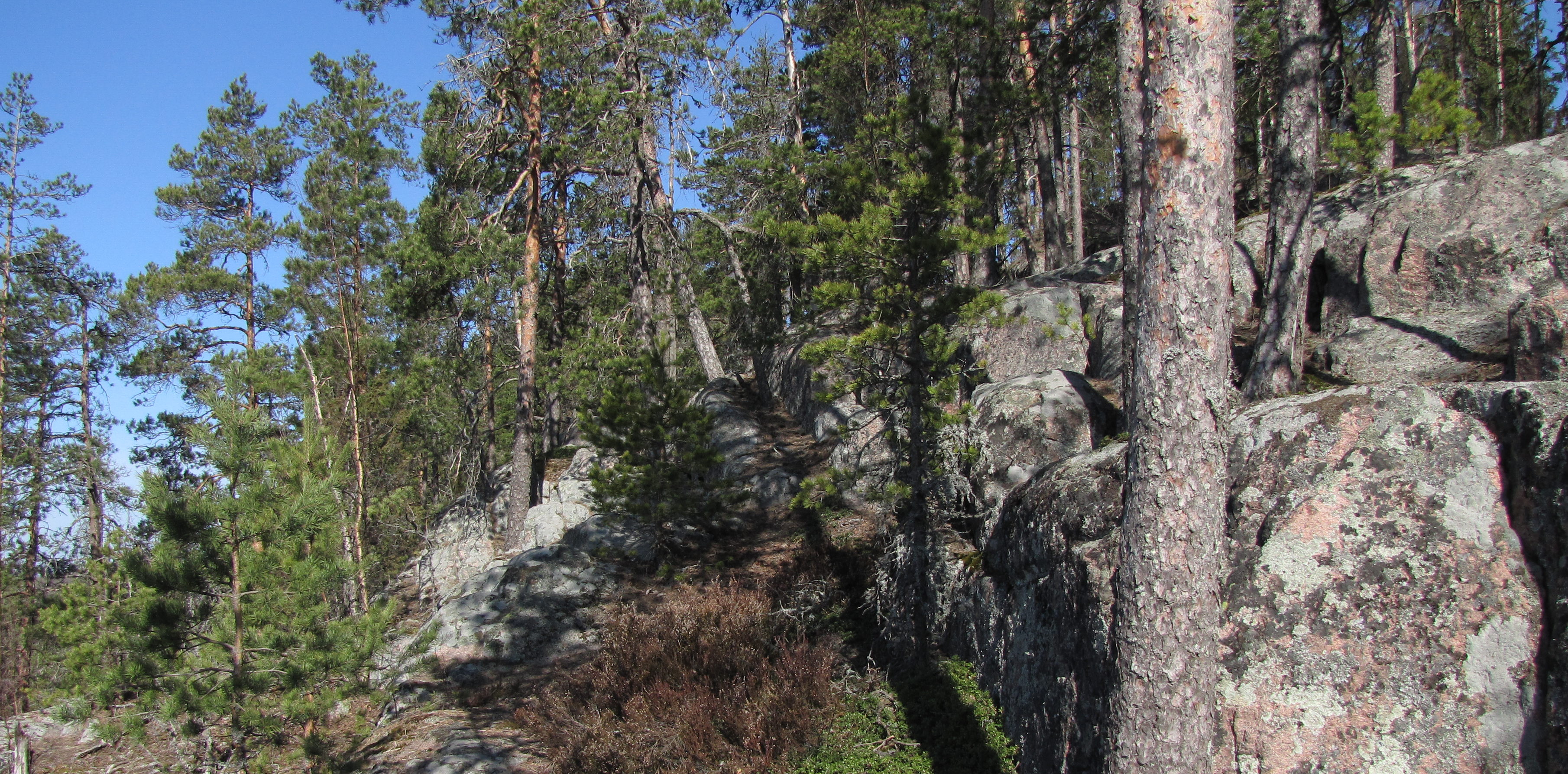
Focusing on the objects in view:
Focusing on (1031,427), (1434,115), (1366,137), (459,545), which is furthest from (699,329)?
(1434,115)

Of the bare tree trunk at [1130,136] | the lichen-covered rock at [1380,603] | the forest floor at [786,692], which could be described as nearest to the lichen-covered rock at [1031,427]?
the bare tree trunk at [1130,136]

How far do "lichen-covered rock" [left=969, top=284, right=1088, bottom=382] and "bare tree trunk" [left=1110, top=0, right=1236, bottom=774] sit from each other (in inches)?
255

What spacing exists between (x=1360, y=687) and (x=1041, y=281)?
345 inches

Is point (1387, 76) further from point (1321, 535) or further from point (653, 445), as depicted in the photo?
point (653, 445)

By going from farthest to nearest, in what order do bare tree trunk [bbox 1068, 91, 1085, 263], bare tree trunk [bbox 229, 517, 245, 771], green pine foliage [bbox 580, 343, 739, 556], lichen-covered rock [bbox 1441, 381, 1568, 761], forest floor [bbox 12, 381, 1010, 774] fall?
bare tree trunk [bbox 1068, 91, 1085, 263] < green pine foliage [bbox 580, 343, 739, 556] < forest floor [bbox 12, 381, 1010, 774] < bare tree trunk [bbox 229, 517, 245, 771] < lichen-covered rock [bbox 1441, 381, 1568, 761]

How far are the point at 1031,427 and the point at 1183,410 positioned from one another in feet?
13.6

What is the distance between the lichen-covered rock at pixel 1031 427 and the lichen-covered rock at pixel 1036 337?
6.70ft

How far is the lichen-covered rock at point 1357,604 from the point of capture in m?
3.67

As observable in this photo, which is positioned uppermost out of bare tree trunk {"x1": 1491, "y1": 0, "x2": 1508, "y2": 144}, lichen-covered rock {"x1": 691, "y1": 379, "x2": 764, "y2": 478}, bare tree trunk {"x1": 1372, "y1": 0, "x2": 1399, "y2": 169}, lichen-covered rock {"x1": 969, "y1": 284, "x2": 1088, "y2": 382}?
bare tree trunk {"x1": 1491, "y1": 0, "x2": 1508, "y2": 144}

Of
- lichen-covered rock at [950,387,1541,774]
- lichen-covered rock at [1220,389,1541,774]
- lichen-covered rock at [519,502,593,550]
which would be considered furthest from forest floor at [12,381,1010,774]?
lichen-covered rock at [1220,389,1541,774]

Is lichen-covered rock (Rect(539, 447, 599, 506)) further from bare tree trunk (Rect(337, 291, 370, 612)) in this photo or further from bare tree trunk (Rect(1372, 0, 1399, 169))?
bare tree trunk (Rect(1372, 0, 1399, 169))

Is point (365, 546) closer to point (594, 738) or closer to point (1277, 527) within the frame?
point (594, 738)

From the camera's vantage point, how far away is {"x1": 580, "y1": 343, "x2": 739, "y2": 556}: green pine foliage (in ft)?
35.5

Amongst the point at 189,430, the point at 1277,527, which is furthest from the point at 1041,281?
the point at 189,430
